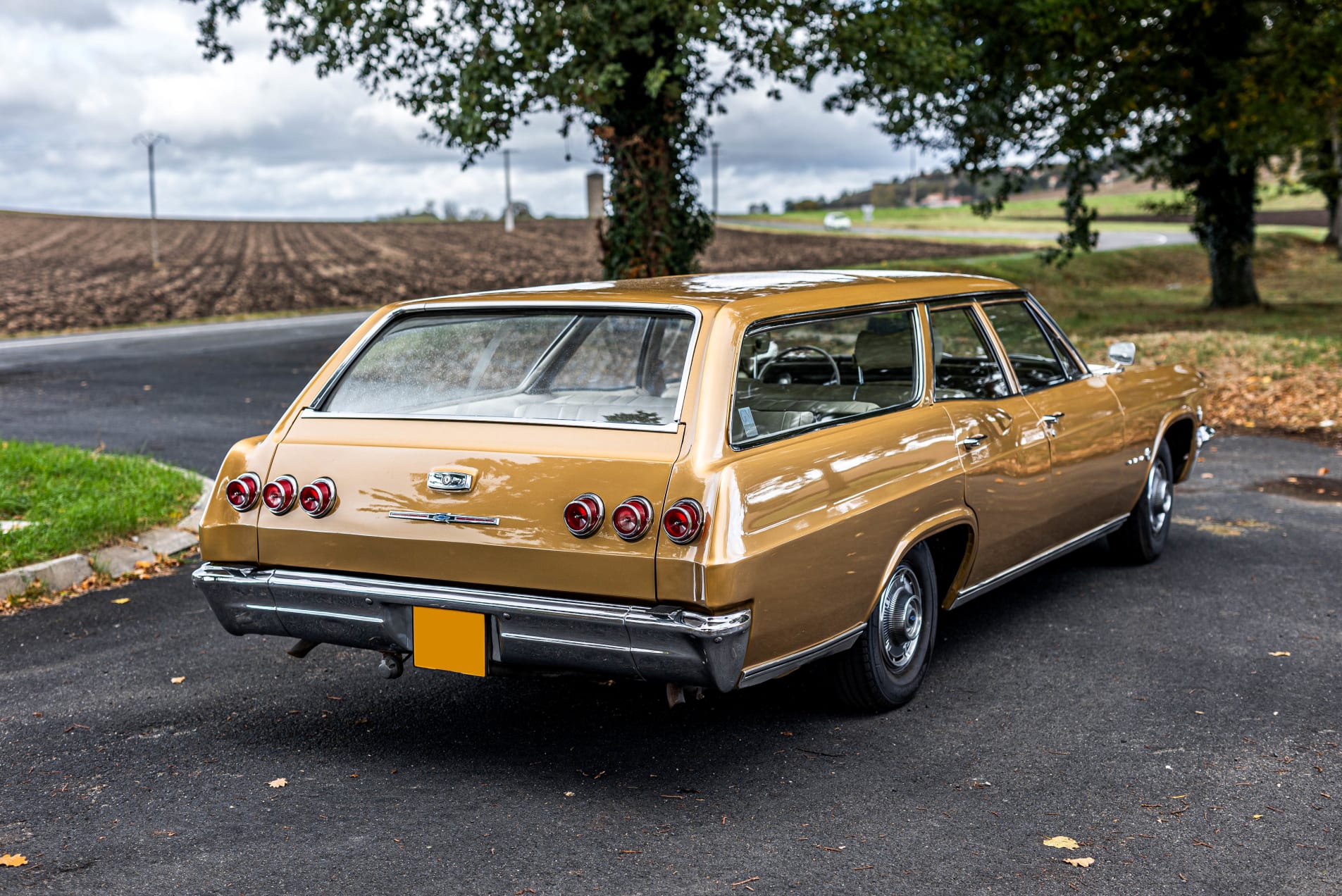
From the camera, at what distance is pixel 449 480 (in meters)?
3.82

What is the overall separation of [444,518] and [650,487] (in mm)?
686

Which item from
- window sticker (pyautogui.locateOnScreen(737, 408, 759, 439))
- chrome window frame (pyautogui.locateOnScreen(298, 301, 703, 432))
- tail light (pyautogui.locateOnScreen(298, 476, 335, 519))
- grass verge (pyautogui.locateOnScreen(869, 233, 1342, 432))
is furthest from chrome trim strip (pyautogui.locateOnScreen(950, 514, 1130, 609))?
grass verge (pyautogui.locateOnScreen(869, 233, 1342, 432))

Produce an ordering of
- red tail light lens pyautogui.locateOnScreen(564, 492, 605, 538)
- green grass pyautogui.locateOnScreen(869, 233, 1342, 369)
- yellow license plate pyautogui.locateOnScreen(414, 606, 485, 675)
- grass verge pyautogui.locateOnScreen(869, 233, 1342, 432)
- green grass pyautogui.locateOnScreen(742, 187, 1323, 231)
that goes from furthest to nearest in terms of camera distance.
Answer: green grass pyautogui.locateOnScreen(742, 187, 1323, 231) → green grass pyautogui.locateOnScreen(869, 233, 1342, 369) → grass verge pyautogui.locateOnScreen(869, 233, 1342, 432) → yellow license plate pyautogui.locateOnScreen(414, 606, 485, 675) → red tail light lens pyautogui.locateOnScreen(564, 492, 605, 538)

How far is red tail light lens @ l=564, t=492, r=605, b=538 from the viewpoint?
11.7 ft

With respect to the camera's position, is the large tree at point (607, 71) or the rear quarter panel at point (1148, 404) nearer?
the rear quarter panel at point (1148, 404)

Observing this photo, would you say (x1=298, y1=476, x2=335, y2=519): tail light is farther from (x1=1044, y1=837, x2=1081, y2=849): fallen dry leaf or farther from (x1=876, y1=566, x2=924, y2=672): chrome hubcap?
(x1=1044, y1=837, x2=1081, y2=849): fallen dry leaf

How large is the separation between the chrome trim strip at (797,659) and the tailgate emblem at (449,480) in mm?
1025

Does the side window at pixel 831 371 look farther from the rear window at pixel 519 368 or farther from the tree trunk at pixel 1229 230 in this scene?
the tree trunk at pixel 1229 230

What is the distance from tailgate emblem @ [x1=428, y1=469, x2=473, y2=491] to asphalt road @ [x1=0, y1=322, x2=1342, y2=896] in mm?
917

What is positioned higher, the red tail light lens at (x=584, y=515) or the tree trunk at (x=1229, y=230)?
the tree trunk at (x=1229, y=230)

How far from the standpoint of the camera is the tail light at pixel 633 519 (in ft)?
11.6

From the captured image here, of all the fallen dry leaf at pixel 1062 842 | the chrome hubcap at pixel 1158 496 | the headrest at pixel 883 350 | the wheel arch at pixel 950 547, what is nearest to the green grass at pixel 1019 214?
the chrome hubcap at pixel 1158 496

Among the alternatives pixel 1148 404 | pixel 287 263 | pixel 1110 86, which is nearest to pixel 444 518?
pixel 1148 404

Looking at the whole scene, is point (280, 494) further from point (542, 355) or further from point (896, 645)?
point (896, 645)
